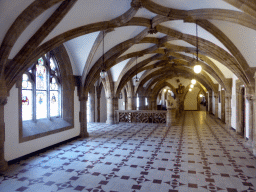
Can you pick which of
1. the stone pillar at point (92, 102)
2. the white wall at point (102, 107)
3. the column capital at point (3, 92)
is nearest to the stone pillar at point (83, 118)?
the column capital at point (3, 92)

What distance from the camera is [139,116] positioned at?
13.3 m

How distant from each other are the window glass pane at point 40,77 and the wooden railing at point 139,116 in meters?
6.41

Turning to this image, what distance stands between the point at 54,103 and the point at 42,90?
0.89m

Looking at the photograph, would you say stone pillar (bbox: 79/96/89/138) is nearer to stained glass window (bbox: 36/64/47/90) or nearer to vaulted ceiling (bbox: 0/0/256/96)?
vaulted ceiling (bbox: 0/0/256/96)

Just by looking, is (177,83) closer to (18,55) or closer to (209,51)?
(209,51)

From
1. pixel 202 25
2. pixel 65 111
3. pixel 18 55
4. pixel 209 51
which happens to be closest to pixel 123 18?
→ pixel 202 25

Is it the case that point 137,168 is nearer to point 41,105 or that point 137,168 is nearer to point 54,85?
point 41,105

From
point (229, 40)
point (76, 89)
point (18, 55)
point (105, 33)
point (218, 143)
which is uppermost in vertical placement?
point (105, 33)

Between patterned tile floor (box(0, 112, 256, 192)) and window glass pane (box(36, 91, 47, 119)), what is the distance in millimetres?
1303

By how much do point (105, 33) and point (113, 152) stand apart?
3.95 m

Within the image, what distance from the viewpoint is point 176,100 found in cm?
2417

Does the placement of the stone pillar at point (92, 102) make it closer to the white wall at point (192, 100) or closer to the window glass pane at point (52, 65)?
the window glass pane at point (52, 65)

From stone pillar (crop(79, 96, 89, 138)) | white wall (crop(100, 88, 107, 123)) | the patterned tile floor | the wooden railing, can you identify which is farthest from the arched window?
white wall (crop(100, 88, 107, 123))

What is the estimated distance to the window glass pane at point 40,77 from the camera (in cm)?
710
